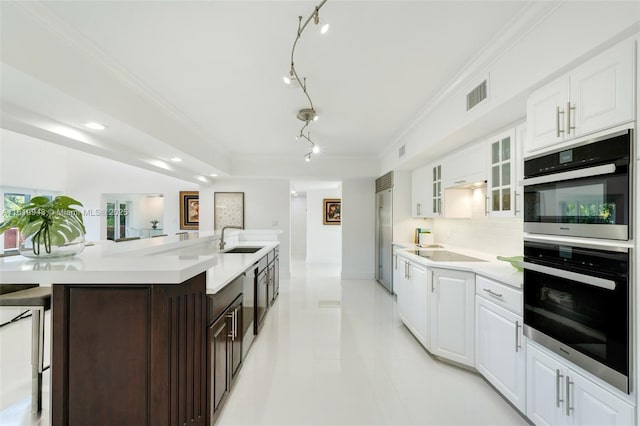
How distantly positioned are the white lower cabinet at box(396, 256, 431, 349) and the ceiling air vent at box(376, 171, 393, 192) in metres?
1.93

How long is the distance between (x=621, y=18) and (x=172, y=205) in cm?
832

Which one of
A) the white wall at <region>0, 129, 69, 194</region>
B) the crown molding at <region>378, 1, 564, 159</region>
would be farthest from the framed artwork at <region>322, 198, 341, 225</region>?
the white wall at <region>0, 129, 69, 194</region>

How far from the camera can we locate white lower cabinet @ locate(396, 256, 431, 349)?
2.77 m

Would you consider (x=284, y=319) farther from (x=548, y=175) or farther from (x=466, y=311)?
(x=548, y=175)

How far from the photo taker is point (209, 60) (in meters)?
2.25

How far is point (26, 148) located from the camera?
6180 millimetres

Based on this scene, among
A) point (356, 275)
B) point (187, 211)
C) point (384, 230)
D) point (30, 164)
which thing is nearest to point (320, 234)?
point (356, 275)

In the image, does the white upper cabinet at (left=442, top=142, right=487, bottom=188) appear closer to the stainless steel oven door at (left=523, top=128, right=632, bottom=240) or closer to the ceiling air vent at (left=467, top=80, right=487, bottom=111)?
the ceiling air vent at (left=467, top=80, right=487, bottom=111)

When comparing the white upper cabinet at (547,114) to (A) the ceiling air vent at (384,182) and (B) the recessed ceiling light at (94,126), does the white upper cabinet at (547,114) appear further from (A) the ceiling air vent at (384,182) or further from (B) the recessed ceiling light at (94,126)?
(B) the recessed ceiling light at (94,126)

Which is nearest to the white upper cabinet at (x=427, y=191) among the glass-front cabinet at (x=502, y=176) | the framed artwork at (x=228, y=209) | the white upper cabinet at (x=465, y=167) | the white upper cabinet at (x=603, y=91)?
the white upper cabinet at (x=465, y=167)

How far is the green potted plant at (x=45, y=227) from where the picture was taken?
1.60 meters

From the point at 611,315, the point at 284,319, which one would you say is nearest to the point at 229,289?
the point at 284,319

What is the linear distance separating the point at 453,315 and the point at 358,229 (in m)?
3.69

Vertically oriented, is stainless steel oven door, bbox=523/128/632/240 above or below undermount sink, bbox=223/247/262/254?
above
